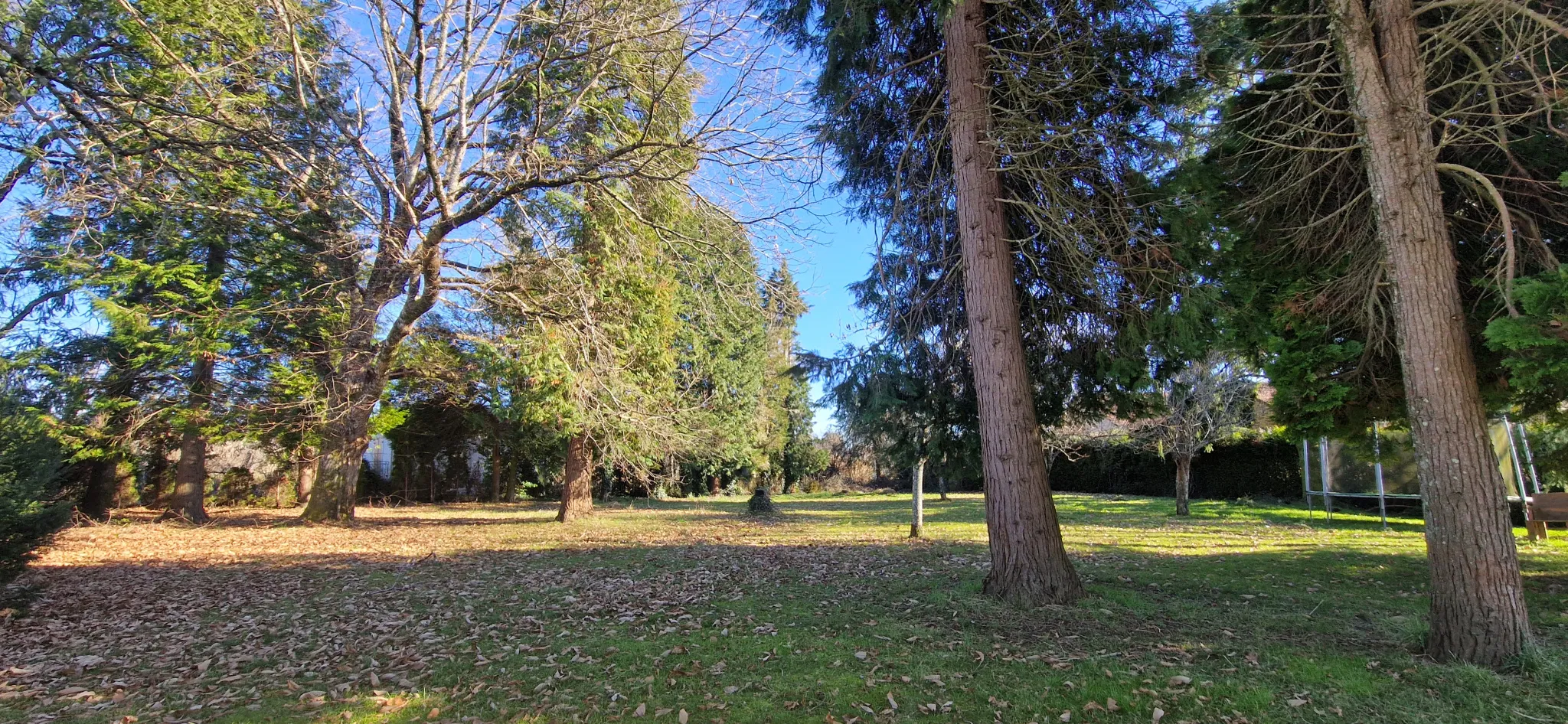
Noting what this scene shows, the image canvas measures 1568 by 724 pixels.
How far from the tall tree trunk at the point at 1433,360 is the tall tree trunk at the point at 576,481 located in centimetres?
1382

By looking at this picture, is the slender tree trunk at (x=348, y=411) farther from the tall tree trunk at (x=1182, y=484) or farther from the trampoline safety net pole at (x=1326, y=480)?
the trampoline safety net pole at (x=1326, y=480)

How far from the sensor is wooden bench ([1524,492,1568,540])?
1011 cm

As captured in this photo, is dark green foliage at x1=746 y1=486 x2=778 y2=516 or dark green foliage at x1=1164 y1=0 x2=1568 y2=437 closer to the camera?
dark green foliage at x1=1164 y1=0 x2=1568 y2=437

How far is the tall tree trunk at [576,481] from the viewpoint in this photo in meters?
15.6

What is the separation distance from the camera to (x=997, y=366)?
21.4ft

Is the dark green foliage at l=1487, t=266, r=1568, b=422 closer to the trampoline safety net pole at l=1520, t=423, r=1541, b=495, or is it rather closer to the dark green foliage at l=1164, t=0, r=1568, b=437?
the dark green foliage at l=1164, t=0, r=1568, b=437

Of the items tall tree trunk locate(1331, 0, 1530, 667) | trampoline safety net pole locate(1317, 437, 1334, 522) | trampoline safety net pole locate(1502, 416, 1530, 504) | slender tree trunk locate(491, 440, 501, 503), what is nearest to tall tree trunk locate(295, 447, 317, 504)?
slender tree trunk locate(491, 440, 501, 503)

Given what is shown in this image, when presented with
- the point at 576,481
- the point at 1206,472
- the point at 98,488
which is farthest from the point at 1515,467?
the point at 98,488

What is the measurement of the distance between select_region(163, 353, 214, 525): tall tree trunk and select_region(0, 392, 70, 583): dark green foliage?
28.0ft

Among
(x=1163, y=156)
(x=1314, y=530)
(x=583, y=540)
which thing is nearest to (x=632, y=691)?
(x=1163, y=156)

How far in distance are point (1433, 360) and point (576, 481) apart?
1469 cm

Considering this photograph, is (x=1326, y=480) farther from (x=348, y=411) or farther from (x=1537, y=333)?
(x=348, y=411)

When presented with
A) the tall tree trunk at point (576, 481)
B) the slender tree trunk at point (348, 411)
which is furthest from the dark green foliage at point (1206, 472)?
the slender tree trunk at point (348, 411)

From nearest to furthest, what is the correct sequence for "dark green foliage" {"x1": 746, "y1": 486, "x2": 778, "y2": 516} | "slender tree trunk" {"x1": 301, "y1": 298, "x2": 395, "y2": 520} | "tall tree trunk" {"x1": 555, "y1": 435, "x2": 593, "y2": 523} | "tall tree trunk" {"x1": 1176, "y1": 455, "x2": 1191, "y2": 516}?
"slender tree trunk" {"x1": 301, "y1": 298, "x2": 395, "y2": 520} → "tall tree trunk" {"x1": 555, "y1": 435, "x2": 593, "y2": 523} → "tall tree trunk" {"x1": 1176, "y1": 455, "x2": 1191, "y2": 516} → "dark green foliage" {"x1": 746, "y1": 486, "x2": 778, "y2": 516}
